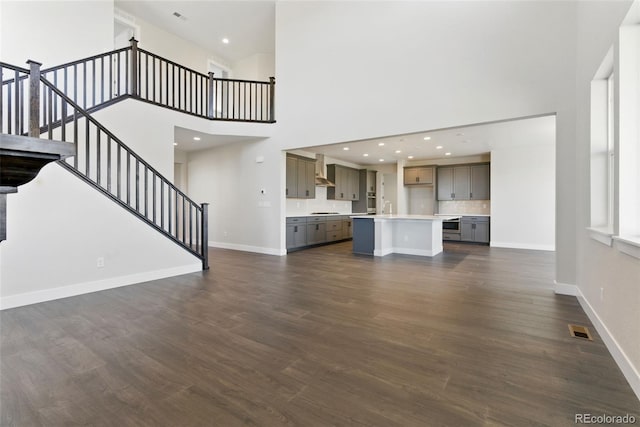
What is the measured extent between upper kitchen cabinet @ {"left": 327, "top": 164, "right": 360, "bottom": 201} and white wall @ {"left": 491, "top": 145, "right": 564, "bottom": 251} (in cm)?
418

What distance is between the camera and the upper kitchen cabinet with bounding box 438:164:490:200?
8797 mm

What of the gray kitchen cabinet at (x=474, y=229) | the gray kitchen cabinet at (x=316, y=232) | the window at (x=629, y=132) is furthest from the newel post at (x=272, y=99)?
the gray kitchen cabinet at (x=474, y=229)

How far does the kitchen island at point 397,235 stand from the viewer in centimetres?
660

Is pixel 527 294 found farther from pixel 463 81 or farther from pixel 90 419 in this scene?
pixel 90 419

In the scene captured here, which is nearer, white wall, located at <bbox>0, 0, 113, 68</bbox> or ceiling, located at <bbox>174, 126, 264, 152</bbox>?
white wall, located at <bbox>0, 0, 113, 68</bbox>

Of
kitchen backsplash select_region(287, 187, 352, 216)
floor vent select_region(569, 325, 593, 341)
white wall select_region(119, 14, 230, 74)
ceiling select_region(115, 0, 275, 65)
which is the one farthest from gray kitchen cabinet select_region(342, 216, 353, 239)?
floor vent select_region(569, 325, 593, 341)

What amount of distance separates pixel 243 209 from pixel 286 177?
1371 millimetres

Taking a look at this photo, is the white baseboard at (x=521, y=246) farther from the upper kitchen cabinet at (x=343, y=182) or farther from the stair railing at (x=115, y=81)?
the stair railing at (x=115, y=81)

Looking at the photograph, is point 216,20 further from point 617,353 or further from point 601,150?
point 617,353

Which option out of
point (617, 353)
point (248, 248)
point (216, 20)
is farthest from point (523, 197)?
point (216, 20)

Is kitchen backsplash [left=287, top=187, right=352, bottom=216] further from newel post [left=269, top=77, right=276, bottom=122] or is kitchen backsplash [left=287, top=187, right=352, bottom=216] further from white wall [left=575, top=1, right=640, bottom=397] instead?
white wall [left=575, top=1, right=640, bottom=397]

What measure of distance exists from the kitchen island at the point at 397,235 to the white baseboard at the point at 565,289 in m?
2.78

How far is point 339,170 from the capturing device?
31.2 feet

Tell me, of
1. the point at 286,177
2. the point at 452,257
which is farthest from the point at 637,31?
the point at 286,177
